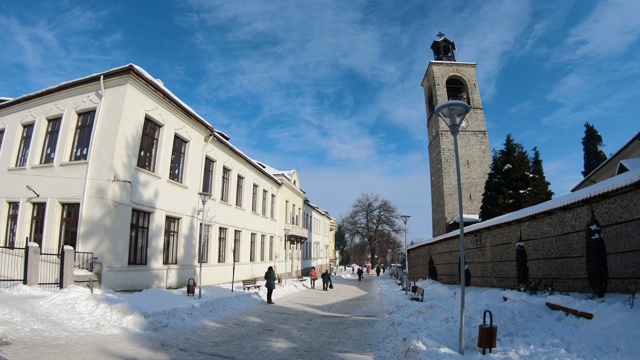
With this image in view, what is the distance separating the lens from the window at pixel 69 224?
45.5ft

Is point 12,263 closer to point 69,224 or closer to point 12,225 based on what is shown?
point 12,225

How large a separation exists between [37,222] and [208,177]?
27.2 ft

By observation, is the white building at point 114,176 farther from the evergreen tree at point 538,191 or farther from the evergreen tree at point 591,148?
the evergreen tree at point 591,148

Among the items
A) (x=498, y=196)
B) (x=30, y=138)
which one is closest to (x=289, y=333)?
(x=30, y=138)

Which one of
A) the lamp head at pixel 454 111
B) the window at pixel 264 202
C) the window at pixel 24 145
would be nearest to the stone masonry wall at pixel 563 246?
the lamp head at pixel 454 111

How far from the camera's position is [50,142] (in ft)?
52.7

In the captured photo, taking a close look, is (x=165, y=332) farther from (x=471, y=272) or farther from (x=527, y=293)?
(x=471, y=272)

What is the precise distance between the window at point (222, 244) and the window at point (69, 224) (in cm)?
896

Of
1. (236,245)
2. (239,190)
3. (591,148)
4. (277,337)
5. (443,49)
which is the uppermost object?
(443,49)

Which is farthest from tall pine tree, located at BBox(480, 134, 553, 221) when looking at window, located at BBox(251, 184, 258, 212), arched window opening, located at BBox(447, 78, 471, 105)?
window, located at BBox(251, 184, 258, 212)

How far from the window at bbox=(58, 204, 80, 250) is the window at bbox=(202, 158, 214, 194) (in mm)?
7280

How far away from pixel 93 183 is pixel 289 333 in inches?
371

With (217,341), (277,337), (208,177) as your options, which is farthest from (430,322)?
(208,177)

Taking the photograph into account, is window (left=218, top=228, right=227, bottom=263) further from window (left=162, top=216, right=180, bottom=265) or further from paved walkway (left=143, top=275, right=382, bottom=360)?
paved walkway (left=143, top=275, right=382, bottom=360)
